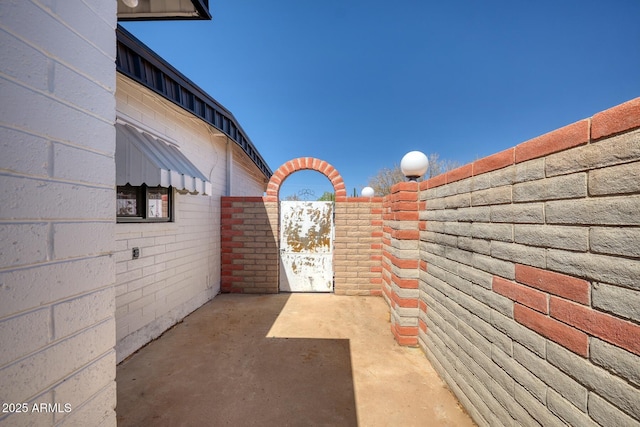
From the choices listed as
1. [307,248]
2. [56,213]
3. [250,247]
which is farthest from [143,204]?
[307,248]

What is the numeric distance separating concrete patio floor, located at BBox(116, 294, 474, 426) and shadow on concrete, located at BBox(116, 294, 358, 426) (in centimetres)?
1

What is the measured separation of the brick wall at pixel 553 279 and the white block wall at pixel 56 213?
226 centimetres

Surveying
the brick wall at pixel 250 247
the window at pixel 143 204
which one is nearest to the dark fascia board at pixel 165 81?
the window at pixel 143 204

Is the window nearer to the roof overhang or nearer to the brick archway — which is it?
the roof overhang

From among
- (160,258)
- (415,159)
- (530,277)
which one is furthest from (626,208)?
(160,258)

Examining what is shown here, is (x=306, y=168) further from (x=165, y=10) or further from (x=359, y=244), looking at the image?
(x=165, y=10)

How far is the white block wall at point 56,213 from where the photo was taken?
2.48 feet

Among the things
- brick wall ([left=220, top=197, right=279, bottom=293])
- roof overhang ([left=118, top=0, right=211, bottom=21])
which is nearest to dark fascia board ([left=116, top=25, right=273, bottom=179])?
roof overhang ([left=118, top=0, right=211, bottom=21])

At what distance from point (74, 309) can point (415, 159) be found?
12.6 ft

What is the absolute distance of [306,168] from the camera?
6078 millimetres

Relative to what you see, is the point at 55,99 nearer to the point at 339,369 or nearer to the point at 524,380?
the point at 524,380

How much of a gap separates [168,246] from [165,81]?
8.17 ft

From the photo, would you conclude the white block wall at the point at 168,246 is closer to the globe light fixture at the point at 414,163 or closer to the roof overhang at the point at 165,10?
the roof overhang at the point at 165,10

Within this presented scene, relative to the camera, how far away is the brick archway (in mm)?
6008
